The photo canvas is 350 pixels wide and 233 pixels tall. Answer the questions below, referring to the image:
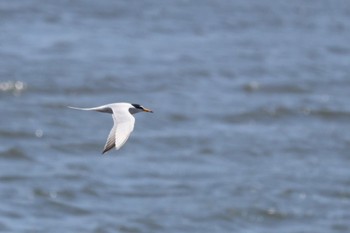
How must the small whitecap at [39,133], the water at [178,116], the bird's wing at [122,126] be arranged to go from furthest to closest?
the small whitecap at [39,133] < the water at [178,116] < the bird's wing at [122,126]

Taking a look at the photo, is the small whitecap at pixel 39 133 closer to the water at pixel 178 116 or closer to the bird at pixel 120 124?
the water at pixel 178 116

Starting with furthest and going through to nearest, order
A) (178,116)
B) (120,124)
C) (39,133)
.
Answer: (178,116) → (39,133) → (120,124)

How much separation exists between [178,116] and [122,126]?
14.1 metres

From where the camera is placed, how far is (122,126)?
5676mm

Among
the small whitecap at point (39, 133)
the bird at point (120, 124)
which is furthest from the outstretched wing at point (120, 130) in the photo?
the small whitecap at point (39, 133)

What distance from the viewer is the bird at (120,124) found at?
216 inches

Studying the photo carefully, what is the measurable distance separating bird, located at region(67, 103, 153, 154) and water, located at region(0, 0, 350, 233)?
9090 mm

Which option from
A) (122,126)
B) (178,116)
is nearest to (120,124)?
(122,126)

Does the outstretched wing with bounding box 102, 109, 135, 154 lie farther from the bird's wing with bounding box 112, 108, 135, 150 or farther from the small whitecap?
the small whitecap

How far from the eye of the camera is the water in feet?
52.2

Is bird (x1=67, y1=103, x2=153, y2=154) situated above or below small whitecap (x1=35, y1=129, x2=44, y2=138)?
below

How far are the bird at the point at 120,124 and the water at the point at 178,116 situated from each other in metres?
9.09

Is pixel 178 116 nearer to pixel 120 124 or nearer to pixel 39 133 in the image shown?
pixel 39 133

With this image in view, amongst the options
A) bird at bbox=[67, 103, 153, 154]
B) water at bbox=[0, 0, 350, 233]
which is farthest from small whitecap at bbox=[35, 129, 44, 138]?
bird at bbox=[67, 103, 153, 154]
